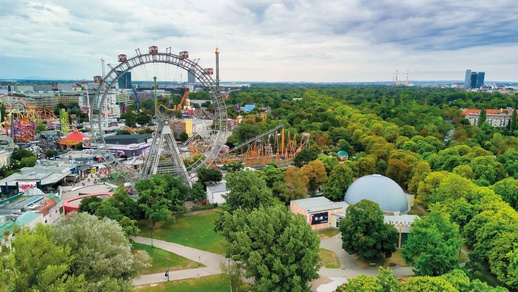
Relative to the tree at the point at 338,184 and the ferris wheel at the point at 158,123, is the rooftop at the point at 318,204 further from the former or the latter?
the ferris wheel at the point at 158,123

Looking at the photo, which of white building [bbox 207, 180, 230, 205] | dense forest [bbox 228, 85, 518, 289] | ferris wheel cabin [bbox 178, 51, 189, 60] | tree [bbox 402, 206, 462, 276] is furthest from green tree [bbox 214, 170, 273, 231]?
ferris wheel cabin [bbox 178, 51, 189, 60]

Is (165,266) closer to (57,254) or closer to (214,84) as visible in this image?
(57,254)

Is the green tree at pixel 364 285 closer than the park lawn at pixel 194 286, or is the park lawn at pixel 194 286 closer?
the green tree at pixel 364 285

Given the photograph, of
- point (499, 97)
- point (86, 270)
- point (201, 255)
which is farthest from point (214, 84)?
point (499, 97)

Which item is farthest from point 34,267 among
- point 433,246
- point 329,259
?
point 433,246

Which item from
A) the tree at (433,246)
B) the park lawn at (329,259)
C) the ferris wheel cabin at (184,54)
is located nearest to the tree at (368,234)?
the park lawn at (329,259)

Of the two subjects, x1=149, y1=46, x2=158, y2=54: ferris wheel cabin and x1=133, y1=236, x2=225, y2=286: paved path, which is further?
x1=149, y1=46, x2=158, y2=54: ferris wheel cabin

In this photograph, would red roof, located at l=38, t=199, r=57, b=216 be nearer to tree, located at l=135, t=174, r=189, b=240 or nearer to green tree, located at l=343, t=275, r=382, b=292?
tree, located at l=135, t=174, r=189, b=240
